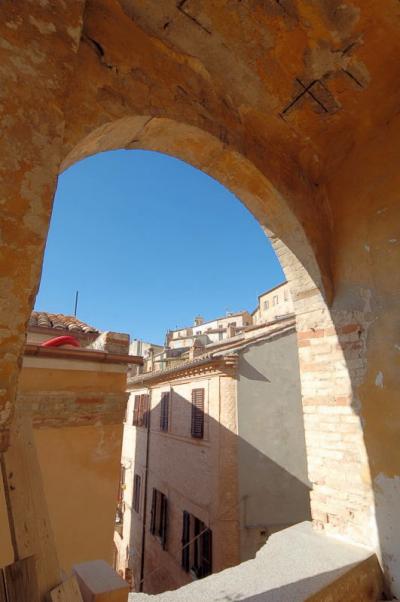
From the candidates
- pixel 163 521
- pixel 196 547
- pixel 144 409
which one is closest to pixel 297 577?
pixel 196 547

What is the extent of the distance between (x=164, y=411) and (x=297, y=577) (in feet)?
35.2

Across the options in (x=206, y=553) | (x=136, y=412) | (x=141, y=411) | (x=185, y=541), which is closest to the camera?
(x=206, y=553)

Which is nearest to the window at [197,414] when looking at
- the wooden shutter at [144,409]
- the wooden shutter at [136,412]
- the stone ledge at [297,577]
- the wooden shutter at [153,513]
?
the wooden shutter at [153,513]

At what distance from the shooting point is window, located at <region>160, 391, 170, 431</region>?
483 inches

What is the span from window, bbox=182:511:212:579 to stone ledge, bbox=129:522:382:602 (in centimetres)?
717

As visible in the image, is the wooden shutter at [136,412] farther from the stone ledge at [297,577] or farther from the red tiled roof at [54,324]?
the stone ledge at [297,577]

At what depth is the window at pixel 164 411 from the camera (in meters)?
12.3

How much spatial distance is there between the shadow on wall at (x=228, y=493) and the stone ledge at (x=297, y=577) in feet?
20.1

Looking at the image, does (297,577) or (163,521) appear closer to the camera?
(297,577)

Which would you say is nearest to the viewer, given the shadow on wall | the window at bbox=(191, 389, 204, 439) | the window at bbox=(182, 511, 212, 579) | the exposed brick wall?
the exposed brick wall

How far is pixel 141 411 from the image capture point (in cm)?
1495

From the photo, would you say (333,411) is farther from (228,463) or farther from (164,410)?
(164,410)

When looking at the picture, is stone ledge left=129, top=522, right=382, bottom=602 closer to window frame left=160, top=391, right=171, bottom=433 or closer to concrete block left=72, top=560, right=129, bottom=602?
concrete block left=72, top=560, right=129, bottom=602

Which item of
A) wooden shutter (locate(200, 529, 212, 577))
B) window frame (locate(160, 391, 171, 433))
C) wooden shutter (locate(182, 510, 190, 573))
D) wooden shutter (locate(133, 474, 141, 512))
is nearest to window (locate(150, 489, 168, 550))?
wooden shutter (locate(182, 510, 190, 573))
